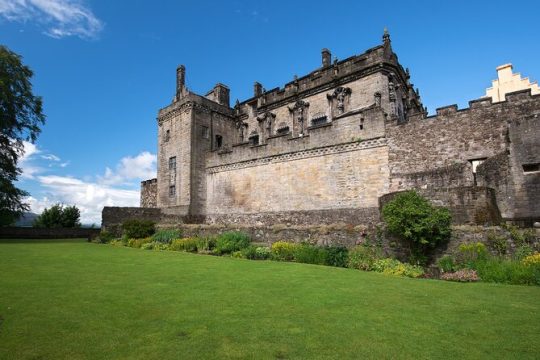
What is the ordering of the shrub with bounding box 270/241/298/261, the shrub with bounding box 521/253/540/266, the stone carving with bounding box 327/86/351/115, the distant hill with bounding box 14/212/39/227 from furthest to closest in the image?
the distant hill with bounding box 14/212/39/227 < the stone carving with bounding box 327/86/351/115 < the shrub with bounding box 270/241/298/261 < the shrub with bounding box 521/253/540/266

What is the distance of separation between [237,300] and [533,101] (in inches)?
671

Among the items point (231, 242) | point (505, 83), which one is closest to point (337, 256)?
point (231, 242)

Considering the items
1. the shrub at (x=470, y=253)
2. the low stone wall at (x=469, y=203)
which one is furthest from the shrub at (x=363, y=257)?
the low stone wall at (x=469, y=203)

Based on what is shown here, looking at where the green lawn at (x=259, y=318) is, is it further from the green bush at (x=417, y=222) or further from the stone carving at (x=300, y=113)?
the stone carving at (x=300, y=113)

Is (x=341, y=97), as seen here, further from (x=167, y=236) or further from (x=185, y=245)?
(x=167, y=236)

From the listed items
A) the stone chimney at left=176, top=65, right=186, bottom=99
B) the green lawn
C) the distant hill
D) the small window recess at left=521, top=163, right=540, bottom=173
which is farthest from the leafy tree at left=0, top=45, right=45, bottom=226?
the small window recess at left=521, top=163, right=540, bottom=173

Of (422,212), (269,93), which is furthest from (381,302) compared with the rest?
(269,93)

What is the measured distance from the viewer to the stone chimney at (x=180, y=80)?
105ft

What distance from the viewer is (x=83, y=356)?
4.03 meters

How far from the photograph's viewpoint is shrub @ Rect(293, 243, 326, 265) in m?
12.8

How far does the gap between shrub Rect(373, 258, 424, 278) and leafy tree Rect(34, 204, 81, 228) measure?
3925cm

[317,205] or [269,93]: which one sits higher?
[269,93]

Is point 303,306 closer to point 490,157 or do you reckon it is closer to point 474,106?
point 490,157

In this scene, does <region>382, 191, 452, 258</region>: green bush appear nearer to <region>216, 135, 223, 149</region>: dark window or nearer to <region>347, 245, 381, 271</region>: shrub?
<region>347, 245, 381, 271</region>: shrub
